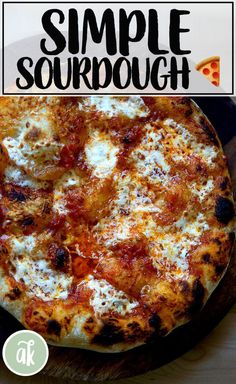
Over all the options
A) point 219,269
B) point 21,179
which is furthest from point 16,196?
point 219,269

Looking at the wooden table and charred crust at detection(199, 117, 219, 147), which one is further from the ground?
charred crust at detection(199, 117, 219, 147)

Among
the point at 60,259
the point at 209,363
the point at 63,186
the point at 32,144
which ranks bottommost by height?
the point at 209,363

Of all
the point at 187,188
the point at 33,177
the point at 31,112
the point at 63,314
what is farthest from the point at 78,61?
the point at 63,314

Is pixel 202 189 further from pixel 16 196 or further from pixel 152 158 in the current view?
pixel 16 196

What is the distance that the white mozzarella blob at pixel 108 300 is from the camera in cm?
186

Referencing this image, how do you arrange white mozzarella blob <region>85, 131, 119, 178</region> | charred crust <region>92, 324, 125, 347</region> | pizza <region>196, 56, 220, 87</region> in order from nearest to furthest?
charred crust <region>92, 324, 125, 347</region> → white mozzarella blob <region>85, 131, 119, 178</region> → pizza <region>196, 56, 220, 87</region>

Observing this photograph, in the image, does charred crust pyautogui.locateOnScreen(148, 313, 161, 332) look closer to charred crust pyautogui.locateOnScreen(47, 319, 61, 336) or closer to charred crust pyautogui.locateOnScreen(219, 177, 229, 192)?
charred crust pyautogui.locateOnScreen(47, 319, 61, 336)

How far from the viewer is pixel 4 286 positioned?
1854mm

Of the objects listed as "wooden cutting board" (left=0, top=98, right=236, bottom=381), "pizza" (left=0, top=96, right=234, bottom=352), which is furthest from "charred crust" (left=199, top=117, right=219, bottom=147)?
"wooden cutting board" (left=0, top=98, right=236, bottom=381)

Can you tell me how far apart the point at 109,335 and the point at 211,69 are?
3.37ft

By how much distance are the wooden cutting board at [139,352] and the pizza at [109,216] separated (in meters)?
0.14

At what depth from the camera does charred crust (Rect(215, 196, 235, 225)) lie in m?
1.93

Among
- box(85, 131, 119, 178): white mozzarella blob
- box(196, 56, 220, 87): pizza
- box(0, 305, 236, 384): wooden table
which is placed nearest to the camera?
box(85, 131, 119, 178): white mozzarella blob

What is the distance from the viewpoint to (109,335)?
6.03 feet
